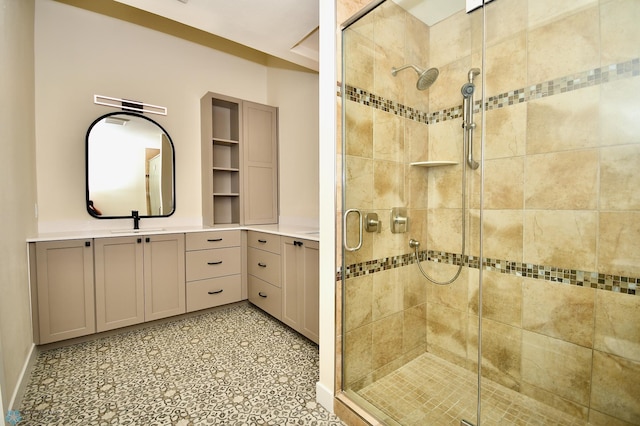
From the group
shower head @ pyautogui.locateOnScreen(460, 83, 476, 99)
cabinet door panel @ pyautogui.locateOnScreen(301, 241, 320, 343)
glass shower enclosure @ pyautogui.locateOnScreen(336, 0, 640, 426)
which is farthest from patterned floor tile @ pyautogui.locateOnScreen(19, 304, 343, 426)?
shower head @ pyautogui.locateOnScreen(460, 83, 476, 99)

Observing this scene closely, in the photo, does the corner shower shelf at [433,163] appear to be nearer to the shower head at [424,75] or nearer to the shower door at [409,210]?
the shower door at [409,210]

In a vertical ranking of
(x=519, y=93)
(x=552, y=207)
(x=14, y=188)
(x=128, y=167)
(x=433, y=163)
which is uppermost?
(x=519, y=93)

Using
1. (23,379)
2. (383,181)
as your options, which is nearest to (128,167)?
(23,379)

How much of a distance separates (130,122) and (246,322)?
92.9 inches

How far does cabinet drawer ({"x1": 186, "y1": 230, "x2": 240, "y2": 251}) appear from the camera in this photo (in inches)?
112

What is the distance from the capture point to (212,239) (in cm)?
297

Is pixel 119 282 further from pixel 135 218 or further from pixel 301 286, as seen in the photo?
pixel 301 286

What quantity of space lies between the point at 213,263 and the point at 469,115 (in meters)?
2.59

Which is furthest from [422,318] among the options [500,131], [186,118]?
[186,118]

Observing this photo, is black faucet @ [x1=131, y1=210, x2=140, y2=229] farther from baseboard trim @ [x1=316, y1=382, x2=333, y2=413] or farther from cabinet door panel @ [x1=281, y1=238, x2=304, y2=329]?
baseboard trim @ [x1=316, y1=382, x2=333, y2=413]

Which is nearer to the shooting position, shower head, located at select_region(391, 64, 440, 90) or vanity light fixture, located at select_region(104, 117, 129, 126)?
shower head, located at select_region(391, 64, 440, 90)

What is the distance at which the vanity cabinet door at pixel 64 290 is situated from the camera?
2.16m

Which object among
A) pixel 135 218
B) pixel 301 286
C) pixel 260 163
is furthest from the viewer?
pixel 260 163

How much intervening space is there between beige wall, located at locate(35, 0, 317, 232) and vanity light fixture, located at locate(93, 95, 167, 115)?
63 mm
